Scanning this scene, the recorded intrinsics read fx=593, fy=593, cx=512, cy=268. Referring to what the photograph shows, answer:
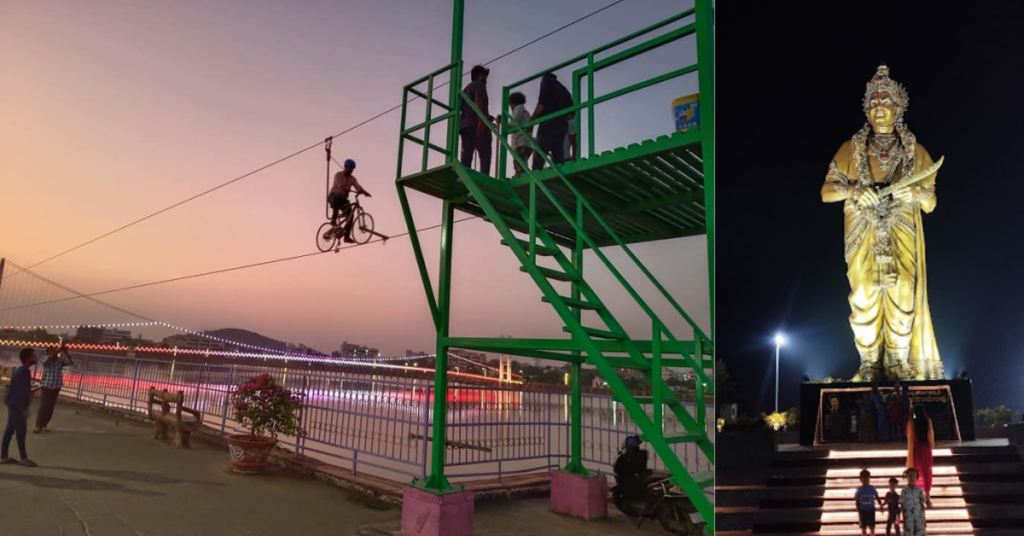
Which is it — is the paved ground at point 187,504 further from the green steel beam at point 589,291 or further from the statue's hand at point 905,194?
the statue's hand at point 905,194

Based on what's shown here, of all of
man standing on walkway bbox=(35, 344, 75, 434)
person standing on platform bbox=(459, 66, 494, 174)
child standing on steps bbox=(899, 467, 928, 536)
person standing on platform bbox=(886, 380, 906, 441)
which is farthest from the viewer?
man standing on walkway bbox=(35, 344, 75, 434)

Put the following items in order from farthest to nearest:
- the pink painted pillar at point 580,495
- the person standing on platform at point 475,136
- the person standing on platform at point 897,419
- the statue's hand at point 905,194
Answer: the statue's hand at point 905,194
the person standing on platform at point 897,419
the pink painted pillar at point 580,495
the person standing on platform at point 475,136

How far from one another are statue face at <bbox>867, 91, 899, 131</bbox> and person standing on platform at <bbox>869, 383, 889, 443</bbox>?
3844mm

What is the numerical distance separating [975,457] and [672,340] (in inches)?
144

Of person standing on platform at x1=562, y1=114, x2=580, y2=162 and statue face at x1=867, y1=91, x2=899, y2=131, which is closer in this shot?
person standing on platform at x1=562, y1=114, x2=580, y2=162

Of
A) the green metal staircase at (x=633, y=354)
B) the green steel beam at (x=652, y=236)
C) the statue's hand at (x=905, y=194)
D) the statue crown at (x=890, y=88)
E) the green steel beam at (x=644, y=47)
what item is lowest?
the green metal staircase at (x=633, y=354)

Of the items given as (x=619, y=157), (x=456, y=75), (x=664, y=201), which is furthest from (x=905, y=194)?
(x=456, y=75)

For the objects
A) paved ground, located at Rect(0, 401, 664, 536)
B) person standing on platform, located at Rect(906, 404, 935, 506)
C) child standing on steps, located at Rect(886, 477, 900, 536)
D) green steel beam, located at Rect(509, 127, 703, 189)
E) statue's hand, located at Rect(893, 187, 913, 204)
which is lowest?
paved ground, located at Rect(0, 401, 664, 536)

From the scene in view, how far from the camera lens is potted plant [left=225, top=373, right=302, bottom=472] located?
28.3 ft

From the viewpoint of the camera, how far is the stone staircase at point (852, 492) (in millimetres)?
4680

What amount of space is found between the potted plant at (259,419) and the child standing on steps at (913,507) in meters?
7.76

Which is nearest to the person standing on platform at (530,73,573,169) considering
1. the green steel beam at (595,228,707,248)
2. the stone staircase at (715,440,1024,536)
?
the green steel beam at (595,228,707,248)

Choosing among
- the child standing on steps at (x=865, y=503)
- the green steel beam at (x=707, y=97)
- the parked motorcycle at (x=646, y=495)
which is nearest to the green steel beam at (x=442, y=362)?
the parked motorcycle at (x=646, y=495)

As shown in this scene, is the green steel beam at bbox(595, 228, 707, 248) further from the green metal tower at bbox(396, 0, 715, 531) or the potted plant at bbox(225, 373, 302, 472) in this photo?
the potted plant at bbox(225, 373, 302, 472)
